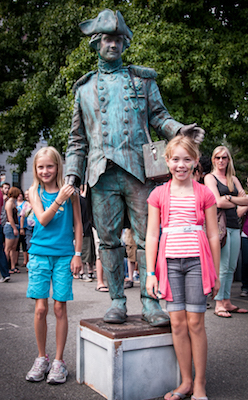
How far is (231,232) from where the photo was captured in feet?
16.9

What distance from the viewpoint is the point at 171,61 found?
1181 cm

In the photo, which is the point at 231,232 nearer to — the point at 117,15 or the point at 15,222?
the point at 117,15

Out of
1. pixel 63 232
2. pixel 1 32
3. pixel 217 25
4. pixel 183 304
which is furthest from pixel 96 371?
pixel 1 32

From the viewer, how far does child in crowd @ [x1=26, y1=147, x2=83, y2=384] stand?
10.0 feet

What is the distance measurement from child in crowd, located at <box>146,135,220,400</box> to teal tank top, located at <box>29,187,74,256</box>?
2.40 feet

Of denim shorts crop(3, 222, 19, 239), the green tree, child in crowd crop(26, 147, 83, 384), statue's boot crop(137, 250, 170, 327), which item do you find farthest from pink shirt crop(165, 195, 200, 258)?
the green tree

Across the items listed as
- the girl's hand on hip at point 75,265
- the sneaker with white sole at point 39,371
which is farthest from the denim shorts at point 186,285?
the sneaker with white sole at point 39,371

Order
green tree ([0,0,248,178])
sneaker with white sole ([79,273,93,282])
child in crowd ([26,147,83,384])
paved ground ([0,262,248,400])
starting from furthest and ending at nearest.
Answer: green tree ([0,0,248,178]) < sneaker with white sole ([79,273,93,282]) < child in crowd ([26,147,83,384]) < paved ground ([0,262,248,400])

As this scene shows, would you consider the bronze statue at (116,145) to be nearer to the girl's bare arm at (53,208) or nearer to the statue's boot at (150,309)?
the statue's boot at (150,309)

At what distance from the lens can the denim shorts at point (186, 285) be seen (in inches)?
101

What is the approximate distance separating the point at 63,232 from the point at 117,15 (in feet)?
5.51

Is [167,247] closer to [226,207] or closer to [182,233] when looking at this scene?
[182,233]

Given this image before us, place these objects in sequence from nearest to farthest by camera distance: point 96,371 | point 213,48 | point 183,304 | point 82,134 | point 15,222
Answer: point 183,304, point 96,371, point 82,134, point 15,222, point 213,48

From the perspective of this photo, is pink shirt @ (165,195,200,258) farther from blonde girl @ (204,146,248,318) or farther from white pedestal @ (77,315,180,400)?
blonde girl @ (204,146,248,318)
